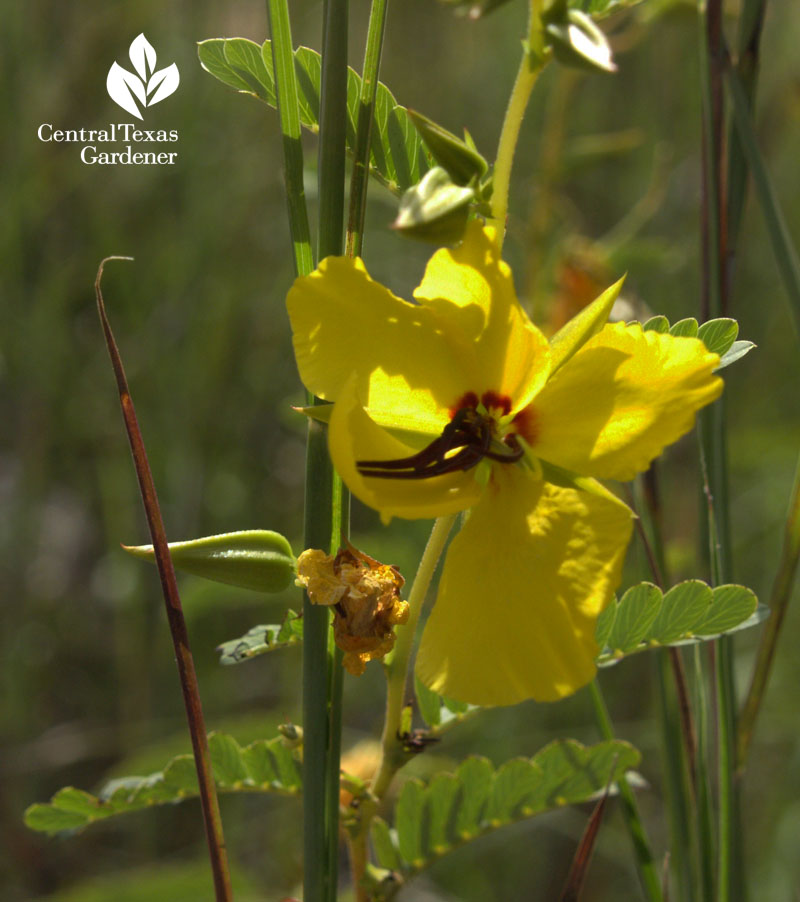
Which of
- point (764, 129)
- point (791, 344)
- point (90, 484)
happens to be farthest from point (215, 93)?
point (791, 344)

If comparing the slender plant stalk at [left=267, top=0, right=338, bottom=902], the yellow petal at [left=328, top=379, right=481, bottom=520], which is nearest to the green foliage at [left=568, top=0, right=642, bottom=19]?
the slender plant stalk at [left=267, top=0, right=338, bottom=902]

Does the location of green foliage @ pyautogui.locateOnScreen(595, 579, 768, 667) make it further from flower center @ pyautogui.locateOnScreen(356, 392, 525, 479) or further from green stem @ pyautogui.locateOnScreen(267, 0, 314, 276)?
green stem @ pyautogui.locateOnScreen(267, 0, 314, 276)

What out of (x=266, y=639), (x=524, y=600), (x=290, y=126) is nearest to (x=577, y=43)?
(x=290, y=126)

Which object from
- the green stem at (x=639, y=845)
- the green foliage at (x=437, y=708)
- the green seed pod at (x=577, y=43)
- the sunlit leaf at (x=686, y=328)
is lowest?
the green stem at (x=639, y=845)

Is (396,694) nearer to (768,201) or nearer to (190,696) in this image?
(190,696)

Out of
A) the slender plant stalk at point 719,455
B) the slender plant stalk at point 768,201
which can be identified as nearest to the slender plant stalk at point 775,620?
the slender plant stalk at point 719,455

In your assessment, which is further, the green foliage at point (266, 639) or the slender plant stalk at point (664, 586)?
the slender plant stalk at point (664, 586)

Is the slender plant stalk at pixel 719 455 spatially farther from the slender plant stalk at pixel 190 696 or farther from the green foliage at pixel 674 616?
the slender plant stalk at pixel 190 696
